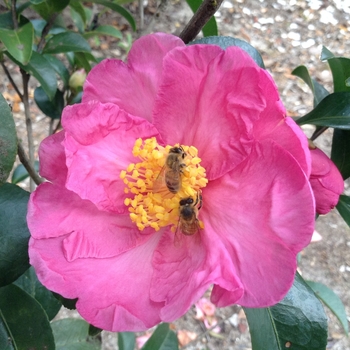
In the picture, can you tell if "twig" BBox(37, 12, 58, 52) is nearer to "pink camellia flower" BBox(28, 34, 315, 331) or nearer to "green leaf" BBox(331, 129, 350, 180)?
"pink camellia flower" BBox(28, 34, 315, 331)

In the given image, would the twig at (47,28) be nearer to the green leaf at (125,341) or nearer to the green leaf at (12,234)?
the green leaf at (12,234)

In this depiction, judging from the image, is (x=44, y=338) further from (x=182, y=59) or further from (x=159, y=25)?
(x=159, y=25)

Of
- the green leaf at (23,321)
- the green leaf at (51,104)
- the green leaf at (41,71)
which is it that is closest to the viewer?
the green leaf at (23,321)

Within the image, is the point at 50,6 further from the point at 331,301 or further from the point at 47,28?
the point at 331,301

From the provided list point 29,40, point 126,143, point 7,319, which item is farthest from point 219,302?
point 29,40

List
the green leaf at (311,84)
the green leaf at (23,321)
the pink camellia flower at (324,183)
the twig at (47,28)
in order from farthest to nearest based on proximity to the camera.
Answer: the twig at (47,28) < the green leaf at (311,84) < the green leaf at (23,321) < the pink camellia flower at (324,183)

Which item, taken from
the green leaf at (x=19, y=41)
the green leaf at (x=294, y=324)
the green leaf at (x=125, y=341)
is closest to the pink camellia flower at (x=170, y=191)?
the green leaf at (x=294, y=324)

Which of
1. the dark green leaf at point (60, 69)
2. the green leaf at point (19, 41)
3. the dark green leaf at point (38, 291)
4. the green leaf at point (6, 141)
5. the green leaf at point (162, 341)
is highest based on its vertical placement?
the green leaf at point (6, 141)

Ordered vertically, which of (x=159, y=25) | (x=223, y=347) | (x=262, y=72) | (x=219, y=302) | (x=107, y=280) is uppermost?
(x=262, y=72)
